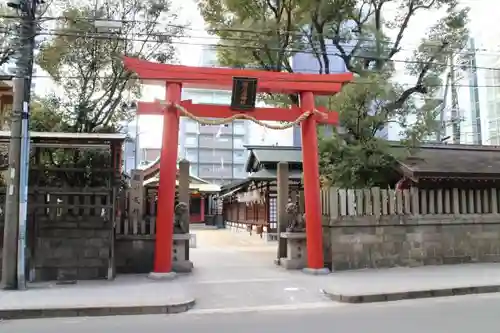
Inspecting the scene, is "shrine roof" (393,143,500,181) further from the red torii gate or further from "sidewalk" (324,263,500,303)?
the red torii gate

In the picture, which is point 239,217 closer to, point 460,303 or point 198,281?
point 198,281

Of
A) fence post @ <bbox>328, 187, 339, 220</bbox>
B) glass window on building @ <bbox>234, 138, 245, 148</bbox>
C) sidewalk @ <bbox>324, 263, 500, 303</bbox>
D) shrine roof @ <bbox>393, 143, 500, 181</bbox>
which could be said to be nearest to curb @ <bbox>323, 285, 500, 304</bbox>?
sidewalk @ <bbox>324, 263, 500, 303</bbox>

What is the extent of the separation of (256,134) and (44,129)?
2571 inches

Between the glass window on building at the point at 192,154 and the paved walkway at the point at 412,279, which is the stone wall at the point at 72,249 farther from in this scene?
the glass window on building at the point at 192,154

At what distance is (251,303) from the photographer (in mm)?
9445

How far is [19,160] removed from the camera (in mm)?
10430

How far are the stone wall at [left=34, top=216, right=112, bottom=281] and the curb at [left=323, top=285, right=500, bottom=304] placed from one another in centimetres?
546

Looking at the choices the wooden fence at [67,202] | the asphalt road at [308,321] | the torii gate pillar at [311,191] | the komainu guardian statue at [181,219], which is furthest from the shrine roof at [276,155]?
the asphalt road at [308,321]

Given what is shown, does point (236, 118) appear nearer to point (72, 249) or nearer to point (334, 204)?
point (334, 204)

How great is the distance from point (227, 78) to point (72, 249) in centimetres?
576

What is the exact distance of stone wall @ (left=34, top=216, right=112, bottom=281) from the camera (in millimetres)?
11422

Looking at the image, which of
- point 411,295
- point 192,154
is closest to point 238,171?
point 192,154

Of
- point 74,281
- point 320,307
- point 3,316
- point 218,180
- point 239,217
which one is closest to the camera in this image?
point 3,316

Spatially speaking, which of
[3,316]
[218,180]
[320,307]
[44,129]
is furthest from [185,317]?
[218,180]
